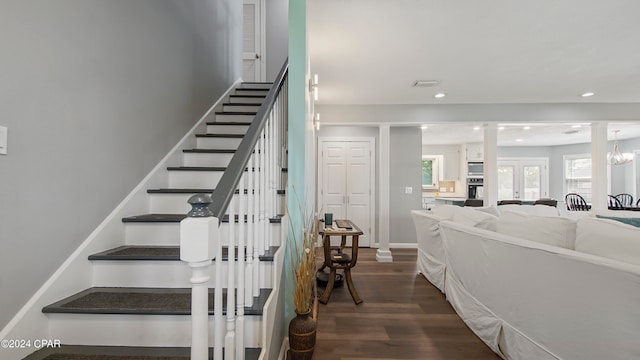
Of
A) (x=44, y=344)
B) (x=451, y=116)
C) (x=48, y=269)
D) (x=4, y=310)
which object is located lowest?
(x=44, y=344)

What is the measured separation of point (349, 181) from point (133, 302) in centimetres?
413

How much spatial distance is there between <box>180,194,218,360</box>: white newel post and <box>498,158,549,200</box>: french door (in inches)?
385

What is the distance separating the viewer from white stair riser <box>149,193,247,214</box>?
2.01m

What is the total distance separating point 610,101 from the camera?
4.23 meters

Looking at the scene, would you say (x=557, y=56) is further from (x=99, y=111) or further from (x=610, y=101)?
(x=99, y=111)

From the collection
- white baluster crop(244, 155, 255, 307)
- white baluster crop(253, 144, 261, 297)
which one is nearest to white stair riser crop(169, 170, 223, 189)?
white baluster crop(253, 144, 261, 297)

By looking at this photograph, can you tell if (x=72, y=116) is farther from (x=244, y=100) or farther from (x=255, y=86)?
(x=255, y=86)

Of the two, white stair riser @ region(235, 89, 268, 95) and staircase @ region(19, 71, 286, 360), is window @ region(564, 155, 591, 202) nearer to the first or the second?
white stair riser @ region(235, 89, 268, 95)

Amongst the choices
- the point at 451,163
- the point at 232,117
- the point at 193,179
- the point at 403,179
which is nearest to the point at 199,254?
the point at 193,179

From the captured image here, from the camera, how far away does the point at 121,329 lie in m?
1.25

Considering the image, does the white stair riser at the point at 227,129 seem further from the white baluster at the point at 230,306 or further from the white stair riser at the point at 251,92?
the white baluster at the point at 230,306

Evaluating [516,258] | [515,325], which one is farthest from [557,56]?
[515,325]

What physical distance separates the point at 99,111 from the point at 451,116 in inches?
180

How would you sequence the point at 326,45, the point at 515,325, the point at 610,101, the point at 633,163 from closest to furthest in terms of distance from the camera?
the point at 515,325 → the point at 326,45 → the point at 610,101 → the point at 633,163
